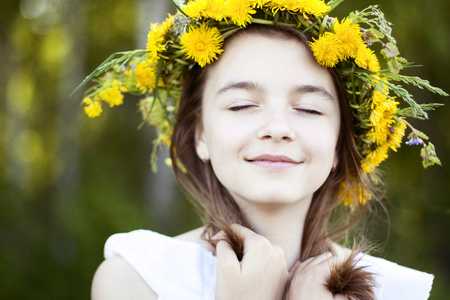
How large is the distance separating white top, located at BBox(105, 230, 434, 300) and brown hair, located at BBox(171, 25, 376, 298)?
0.17 metres

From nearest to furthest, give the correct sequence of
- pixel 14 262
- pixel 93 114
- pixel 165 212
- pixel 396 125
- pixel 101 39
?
pixel 396 125
pixel 93 114
pixel 14 262
pixel 165 212
pixel 101 39

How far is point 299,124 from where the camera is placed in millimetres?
1959

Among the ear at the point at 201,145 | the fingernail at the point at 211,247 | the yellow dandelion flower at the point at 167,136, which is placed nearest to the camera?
the fingernail at the point at 211,247

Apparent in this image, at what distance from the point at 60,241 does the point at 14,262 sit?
738 millimetres

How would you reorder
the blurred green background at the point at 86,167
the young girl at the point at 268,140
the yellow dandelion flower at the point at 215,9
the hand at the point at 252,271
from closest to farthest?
the hand at the point at 252,271 → the young girl at the point at 268,140 → the yellow dandelion flower at the point at 215,9 → the blurred green background at the point at 86,167

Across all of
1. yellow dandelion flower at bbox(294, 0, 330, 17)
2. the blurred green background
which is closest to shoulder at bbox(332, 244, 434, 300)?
yellow dandelion flower at bbox(294, 0, 330, 17)

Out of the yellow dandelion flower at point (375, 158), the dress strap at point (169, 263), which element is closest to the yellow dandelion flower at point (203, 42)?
the dress strap at point (169, 263)

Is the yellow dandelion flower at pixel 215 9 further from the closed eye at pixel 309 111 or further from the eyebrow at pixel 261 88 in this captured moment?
the closed eye at pixel 309 111

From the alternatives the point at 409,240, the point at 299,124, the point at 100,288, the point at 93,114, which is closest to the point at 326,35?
the point at 299,124

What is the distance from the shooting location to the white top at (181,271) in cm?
198

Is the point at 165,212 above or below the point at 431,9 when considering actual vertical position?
below

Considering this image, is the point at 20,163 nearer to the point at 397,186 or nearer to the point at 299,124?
the point at 397,186

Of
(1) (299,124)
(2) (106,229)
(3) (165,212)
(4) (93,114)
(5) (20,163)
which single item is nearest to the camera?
(1) (299,124)

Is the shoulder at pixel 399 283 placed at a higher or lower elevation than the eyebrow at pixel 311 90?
lower
